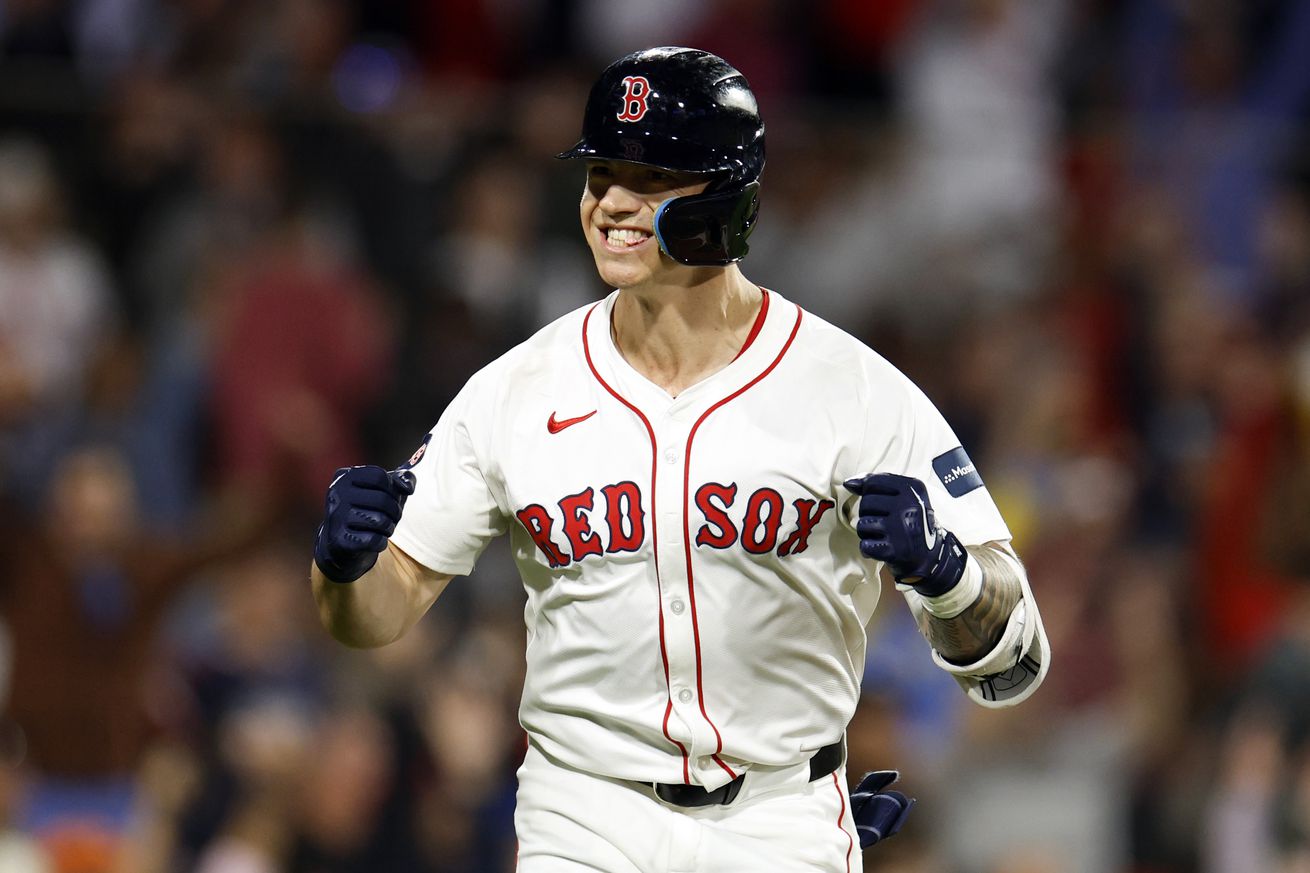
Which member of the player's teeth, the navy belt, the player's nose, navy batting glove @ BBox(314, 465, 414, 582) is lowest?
the navy belt

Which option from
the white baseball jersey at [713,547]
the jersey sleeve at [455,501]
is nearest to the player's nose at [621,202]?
the white baseball jersey at [713,547]

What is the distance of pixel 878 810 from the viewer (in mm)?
4020

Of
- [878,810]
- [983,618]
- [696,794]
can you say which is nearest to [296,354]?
[878,810]

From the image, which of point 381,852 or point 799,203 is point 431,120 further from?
point 381,852

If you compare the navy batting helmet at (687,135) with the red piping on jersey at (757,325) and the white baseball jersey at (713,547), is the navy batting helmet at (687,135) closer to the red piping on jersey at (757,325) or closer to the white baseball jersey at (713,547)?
the red piping on jersey at (757,325)

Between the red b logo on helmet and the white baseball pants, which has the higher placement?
the red b logo on helmet

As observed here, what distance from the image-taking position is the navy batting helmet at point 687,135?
3701mm

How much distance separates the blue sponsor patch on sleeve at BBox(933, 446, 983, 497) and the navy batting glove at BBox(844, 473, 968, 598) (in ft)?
0.82

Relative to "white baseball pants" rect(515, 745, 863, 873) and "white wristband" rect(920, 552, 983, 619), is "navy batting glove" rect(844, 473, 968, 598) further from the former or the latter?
"white baseball pants" rect(515, 745, 863, 873)

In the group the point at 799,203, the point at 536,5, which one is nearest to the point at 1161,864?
the point at 799,203

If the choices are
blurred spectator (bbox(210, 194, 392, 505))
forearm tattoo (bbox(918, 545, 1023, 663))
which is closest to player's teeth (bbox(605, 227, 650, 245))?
forearm tattoo (bbox(918, 545, 1023, 663))

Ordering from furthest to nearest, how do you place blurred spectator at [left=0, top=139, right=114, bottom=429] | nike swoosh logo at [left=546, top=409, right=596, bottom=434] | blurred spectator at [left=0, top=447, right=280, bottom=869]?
blurred spectator at [left=0, top=139, right=114, bottom=429] → blurred spectator at [left=0, top=447, right=280, bottom=869] → nike swoosh logo at [left=546, top=409, right=596, bottom=434]

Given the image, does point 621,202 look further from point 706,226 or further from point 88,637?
point 88,637

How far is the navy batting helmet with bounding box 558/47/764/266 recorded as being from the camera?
146 inches
